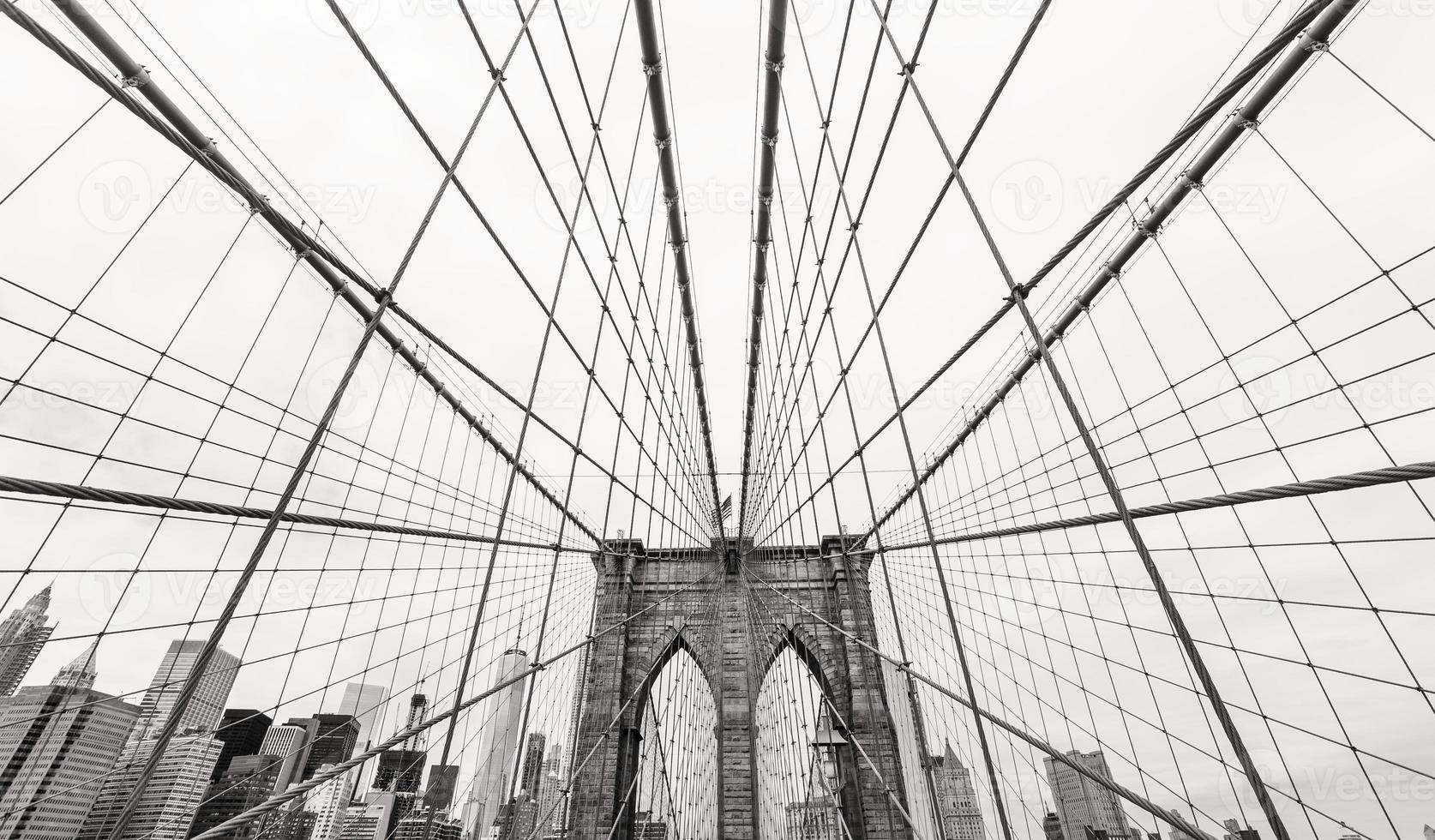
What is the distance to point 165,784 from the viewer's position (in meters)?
8.16

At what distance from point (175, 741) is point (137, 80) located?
7.84 m

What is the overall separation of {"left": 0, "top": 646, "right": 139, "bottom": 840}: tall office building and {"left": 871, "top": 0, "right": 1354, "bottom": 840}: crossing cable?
4859mm

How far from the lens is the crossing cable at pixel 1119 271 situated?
1.36 metres

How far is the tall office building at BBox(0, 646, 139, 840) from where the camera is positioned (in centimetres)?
326

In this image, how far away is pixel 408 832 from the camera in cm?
3791

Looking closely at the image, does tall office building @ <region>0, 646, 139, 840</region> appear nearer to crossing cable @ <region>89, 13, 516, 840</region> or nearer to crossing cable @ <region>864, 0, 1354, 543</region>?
crossing cable @ <region>89, 13, 516, 840</region>

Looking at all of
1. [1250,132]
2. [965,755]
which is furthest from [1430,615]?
[965,755]

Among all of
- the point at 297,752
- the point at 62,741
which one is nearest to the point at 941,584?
the point at 297,752

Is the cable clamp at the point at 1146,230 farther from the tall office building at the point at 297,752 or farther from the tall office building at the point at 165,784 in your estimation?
the tall office building at the point at 297,752

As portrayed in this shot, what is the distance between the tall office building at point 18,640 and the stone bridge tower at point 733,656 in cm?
985

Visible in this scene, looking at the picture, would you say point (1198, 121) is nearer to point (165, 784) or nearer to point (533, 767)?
point (165, 784)

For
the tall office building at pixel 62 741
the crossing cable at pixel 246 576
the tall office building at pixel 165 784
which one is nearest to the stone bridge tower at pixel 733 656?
the tall office building at pixel 165 784

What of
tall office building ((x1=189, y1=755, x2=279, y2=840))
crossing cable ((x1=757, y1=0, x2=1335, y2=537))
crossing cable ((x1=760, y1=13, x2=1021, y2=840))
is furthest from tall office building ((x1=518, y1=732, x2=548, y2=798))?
crossing cable ((x1=757, y1=0, x2=1335, y2=537))

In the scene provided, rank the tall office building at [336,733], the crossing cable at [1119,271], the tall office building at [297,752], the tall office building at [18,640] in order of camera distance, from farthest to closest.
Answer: the tall office building at [297,752]
the tall office building at [336,733]
the tall office building at [18,640]
the crossing cable at [1119,271]
